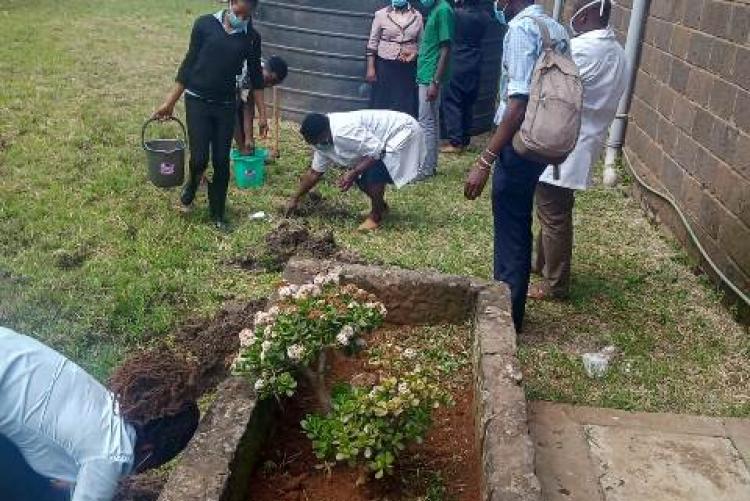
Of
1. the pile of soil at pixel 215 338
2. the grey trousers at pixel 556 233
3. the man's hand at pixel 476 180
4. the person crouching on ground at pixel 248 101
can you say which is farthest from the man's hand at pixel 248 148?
the man's hand at pixel 476 180

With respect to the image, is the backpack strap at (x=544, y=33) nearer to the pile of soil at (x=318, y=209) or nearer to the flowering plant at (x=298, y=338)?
the flowering plant at (x=298, y=338)

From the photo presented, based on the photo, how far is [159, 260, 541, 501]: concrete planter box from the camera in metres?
2.81

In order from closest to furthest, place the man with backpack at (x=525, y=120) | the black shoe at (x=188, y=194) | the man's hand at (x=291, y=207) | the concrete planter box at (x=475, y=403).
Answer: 1. the concrete planter box at (x=475, y=403)
2. the man with backpack at (x=525, y=120)
3. the black shoe at (x=188, y=194)
4. the man's hand at (x=291, y=207)

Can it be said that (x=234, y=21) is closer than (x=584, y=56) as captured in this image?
No

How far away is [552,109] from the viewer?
4160 mm

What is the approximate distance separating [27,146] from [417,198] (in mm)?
3688

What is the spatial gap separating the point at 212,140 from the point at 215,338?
2054 mm

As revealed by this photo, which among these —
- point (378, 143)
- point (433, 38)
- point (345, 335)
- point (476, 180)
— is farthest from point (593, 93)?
point (433, 38)

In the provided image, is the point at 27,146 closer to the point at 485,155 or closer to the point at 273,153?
the point at 273,153

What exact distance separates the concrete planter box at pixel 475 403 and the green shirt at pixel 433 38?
3.80 meters

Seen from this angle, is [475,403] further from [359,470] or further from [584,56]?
[584,56]

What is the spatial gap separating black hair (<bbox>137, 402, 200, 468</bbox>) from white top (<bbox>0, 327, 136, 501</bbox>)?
0.68ft

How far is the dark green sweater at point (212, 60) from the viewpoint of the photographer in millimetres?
5914

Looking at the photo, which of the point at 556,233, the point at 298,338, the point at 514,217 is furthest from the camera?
the point at 556,233
